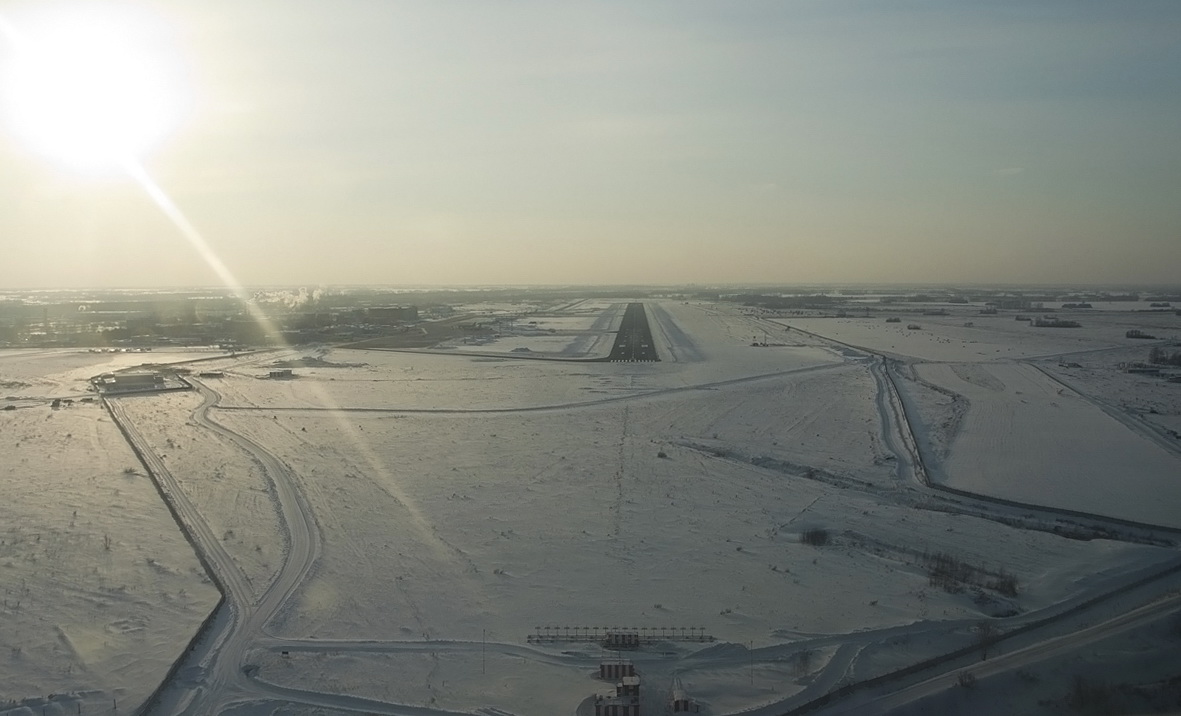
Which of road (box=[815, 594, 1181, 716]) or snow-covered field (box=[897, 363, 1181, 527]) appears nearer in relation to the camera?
road (box=[815, 594, 1181, 716])

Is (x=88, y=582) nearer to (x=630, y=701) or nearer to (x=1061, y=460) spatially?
(x=630, y=701)

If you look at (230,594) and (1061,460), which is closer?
(230,594)

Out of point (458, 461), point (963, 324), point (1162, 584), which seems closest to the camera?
point (1162, 584)

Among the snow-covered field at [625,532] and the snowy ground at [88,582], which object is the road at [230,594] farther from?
the snowy ground at [88,582]

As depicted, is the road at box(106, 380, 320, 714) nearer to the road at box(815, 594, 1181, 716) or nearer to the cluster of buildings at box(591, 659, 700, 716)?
the cluster of buildings at box(591, 659, 700, 716)

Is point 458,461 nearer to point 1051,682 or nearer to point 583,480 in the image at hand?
point 583,480

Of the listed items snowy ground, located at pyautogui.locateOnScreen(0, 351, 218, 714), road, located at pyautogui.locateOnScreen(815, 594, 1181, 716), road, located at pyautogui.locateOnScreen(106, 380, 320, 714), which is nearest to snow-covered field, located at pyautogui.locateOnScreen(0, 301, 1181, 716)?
road, located at pyautogui.locateOnScreen(106, 380, 320, 714)

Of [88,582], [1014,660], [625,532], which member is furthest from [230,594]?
[1014,660]

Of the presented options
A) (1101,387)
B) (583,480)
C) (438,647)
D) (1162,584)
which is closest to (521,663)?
(438,647)
